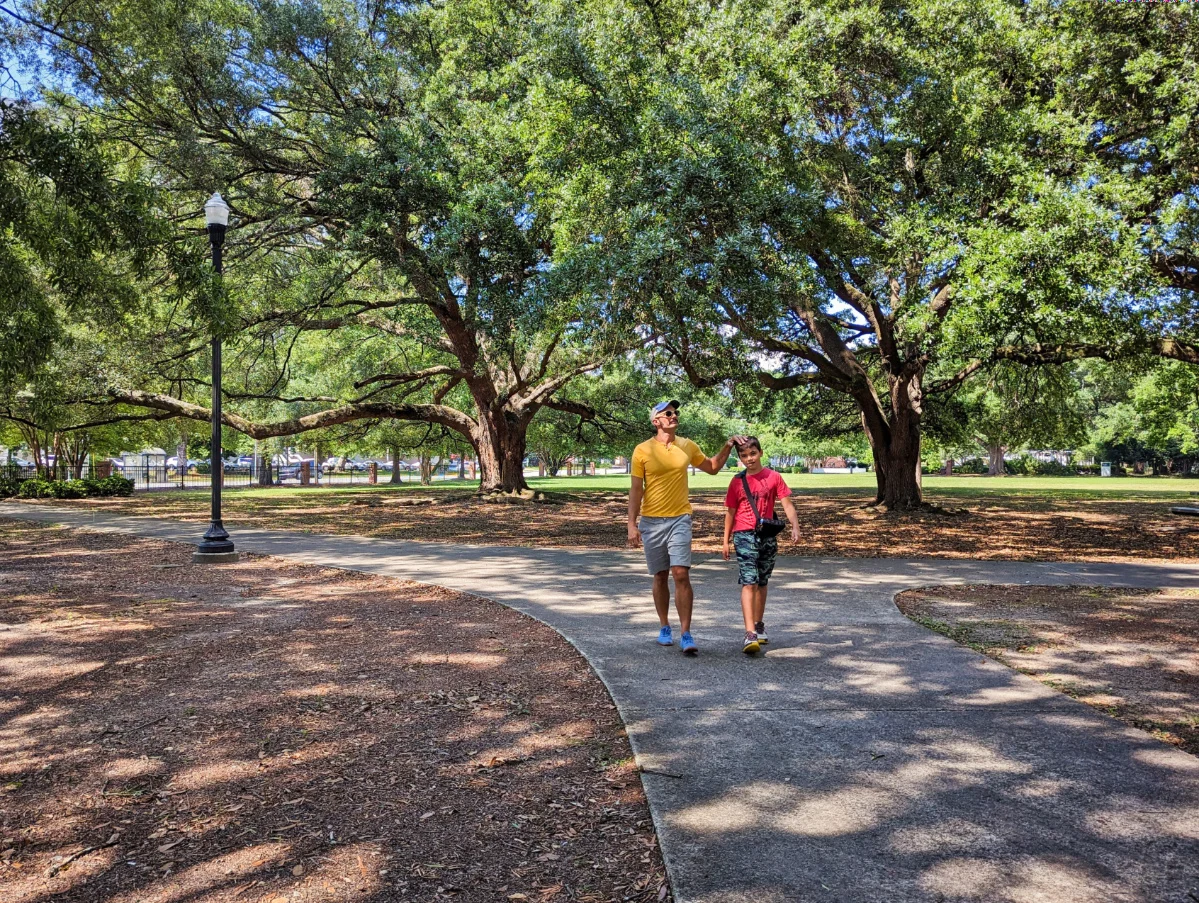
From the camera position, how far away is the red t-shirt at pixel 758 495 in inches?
232

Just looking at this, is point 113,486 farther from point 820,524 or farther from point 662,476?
point 662,476

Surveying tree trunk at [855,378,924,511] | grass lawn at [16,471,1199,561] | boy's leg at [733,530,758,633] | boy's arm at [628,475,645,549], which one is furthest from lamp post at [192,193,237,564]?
tree trunk at [855,378,924,511]

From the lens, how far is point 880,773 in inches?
142

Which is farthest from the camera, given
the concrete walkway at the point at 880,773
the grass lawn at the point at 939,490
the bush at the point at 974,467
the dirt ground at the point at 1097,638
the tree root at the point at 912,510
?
the bush at the point at 974,467

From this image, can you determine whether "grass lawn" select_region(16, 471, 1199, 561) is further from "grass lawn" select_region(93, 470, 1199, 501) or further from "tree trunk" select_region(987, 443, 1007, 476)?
"tree trunk" select_region(987, 443, 1007, 476)

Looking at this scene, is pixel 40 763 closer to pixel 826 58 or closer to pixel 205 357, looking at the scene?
pixel 826 58

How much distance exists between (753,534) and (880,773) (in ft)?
7.96

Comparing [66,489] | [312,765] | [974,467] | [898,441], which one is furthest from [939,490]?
[974,467]

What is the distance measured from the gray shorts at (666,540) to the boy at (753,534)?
35cm

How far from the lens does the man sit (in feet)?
18.7

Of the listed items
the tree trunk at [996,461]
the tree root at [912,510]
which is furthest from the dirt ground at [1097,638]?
the tree trunk at [996,461]

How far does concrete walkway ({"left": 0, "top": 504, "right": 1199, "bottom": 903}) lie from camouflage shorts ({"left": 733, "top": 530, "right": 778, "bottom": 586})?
0.56 m

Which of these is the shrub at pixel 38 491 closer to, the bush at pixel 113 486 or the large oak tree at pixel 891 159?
the bush at pixel 113 486

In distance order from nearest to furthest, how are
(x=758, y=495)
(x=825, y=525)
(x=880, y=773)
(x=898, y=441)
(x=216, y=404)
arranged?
(x=880, y=773) < (x=758, y=495) < (x=216, y=404) < (x=825, y=525) < (x=898, y=441)
